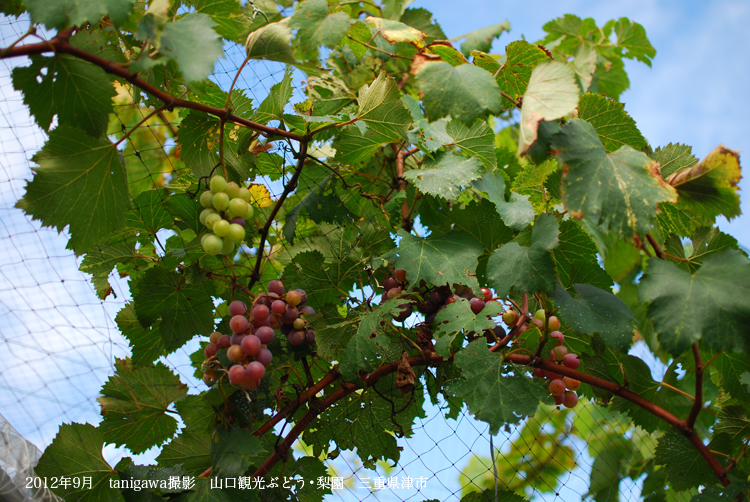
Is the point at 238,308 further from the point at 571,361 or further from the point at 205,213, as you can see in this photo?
the point at 571,361

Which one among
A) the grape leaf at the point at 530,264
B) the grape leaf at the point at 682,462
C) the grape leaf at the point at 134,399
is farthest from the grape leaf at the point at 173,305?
the grape leaf at the point at 682,462

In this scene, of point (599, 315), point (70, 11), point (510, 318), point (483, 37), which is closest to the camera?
point (70, 11)

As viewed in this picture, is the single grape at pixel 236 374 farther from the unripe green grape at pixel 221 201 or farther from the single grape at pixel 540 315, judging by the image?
the single grape at pixel 540 315

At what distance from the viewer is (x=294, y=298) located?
0.90 meters

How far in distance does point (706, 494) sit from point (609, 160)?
1.83ft

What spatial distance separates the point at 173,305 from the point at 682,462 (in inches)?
40.2

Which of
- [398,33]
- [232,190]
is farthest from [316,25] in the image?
[232,190]

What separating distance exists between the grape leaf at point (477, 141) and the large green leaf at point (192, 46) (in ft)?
1.68

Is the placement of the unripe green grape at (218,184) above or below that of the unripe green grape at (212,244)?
above

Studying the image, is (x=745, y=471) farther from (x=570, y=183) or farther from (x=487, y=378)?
(x=570, y=183)

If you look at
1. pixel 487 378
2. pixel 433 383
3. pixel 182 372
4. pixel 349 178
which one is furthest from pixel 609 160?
pixel 182 372

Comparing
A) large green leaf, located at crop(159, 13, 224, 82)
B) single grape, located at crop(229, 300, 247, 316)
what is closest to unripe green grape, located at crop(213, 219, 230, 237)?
single grape, located at crop(229, 300, 247, 316)

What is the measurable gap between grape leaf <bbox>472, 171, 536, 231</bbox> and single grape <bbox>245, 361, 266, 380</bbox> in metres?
0.48

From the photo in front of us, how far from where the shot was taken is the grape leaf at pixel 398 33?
1062mm
